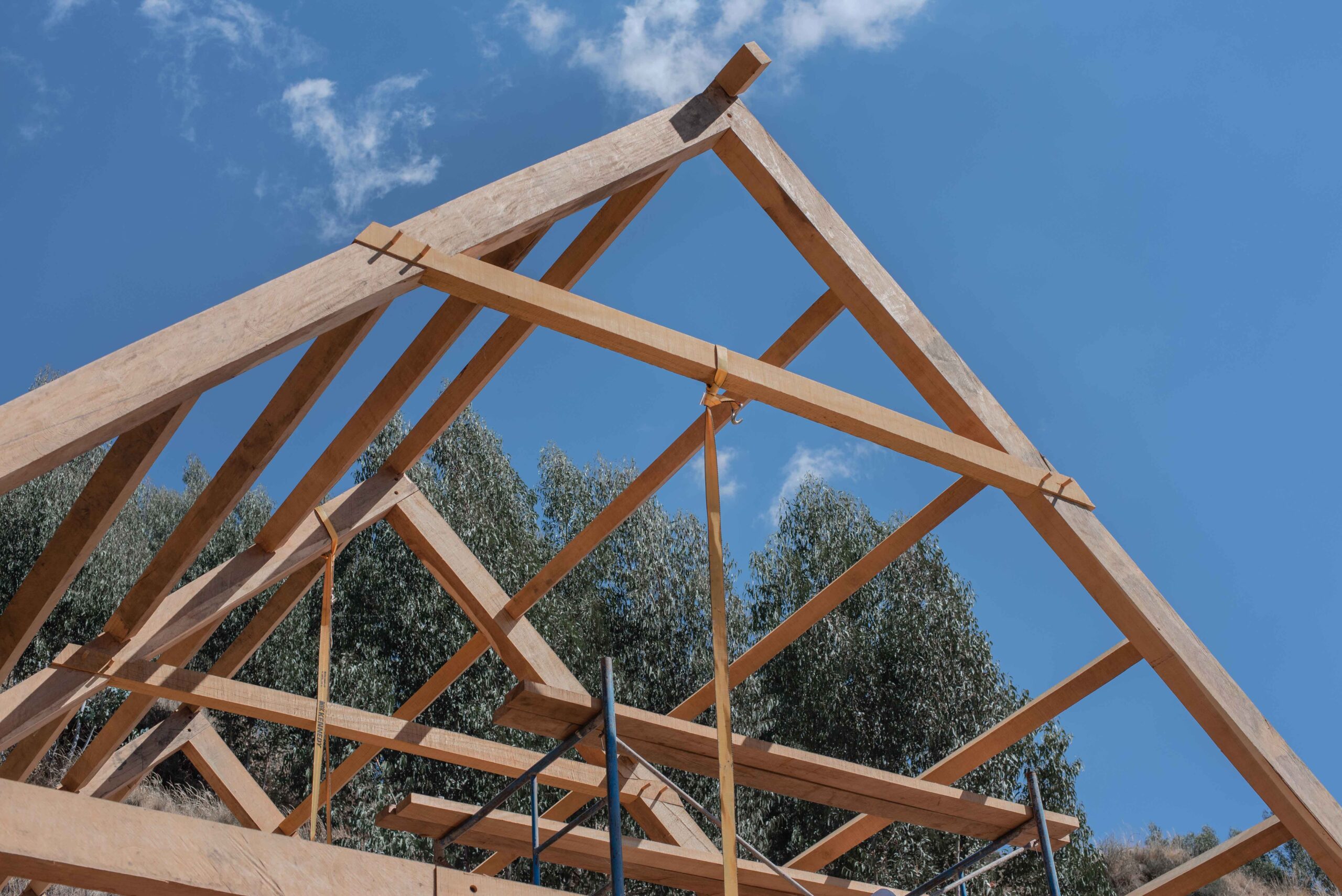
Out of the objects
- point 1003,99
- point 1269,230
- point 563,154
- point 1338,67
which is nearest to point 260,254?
point 1003,99

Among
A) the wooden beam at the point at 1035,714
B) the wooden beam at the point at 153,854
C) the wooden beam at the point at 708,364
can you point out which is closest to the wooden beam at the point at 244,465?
the wooden beam at the point at 708,364

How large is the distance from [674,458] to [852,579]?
107 cm

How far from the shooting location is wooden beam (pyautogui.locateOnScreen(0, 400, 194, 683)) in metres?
3.59

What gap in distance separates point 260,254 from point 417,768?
141 feet

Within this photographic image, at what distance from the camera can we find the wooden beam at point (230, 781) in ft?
25.4

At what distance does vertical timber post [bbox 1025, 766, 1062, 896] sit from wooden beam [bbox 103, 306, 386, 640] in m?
3.38

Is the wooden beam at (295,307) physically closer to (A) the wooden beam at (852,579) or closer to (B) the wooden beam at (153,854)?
(B) the wooden beam at (153,854)

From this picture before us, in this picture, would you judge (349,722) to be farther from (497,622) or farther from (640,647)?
(640,647)

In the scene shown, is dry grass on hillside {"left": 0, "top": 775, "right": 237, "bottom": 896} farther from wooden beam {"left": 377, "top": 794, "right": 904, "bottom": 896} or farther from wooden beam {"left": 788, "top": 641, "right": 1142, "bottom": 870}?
wooden beam {"left": 788, "top": 641, "right": 1142, "bottom": 870}

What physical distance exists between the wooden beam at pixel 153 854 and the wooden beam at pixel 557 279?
2.29 metres

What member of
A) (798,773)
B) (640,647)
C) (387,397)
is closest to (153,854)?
(387,397)

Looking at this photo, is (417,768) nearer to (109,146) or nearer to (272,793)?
(272,793)

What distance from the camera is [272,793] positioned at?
1886 centimetres

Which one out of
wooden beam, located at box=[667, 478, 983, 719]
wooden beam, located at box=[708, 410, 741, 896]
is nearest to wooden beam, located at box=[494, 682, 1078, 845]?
wooden beam, located at box=[667, 478, 983, 719]
